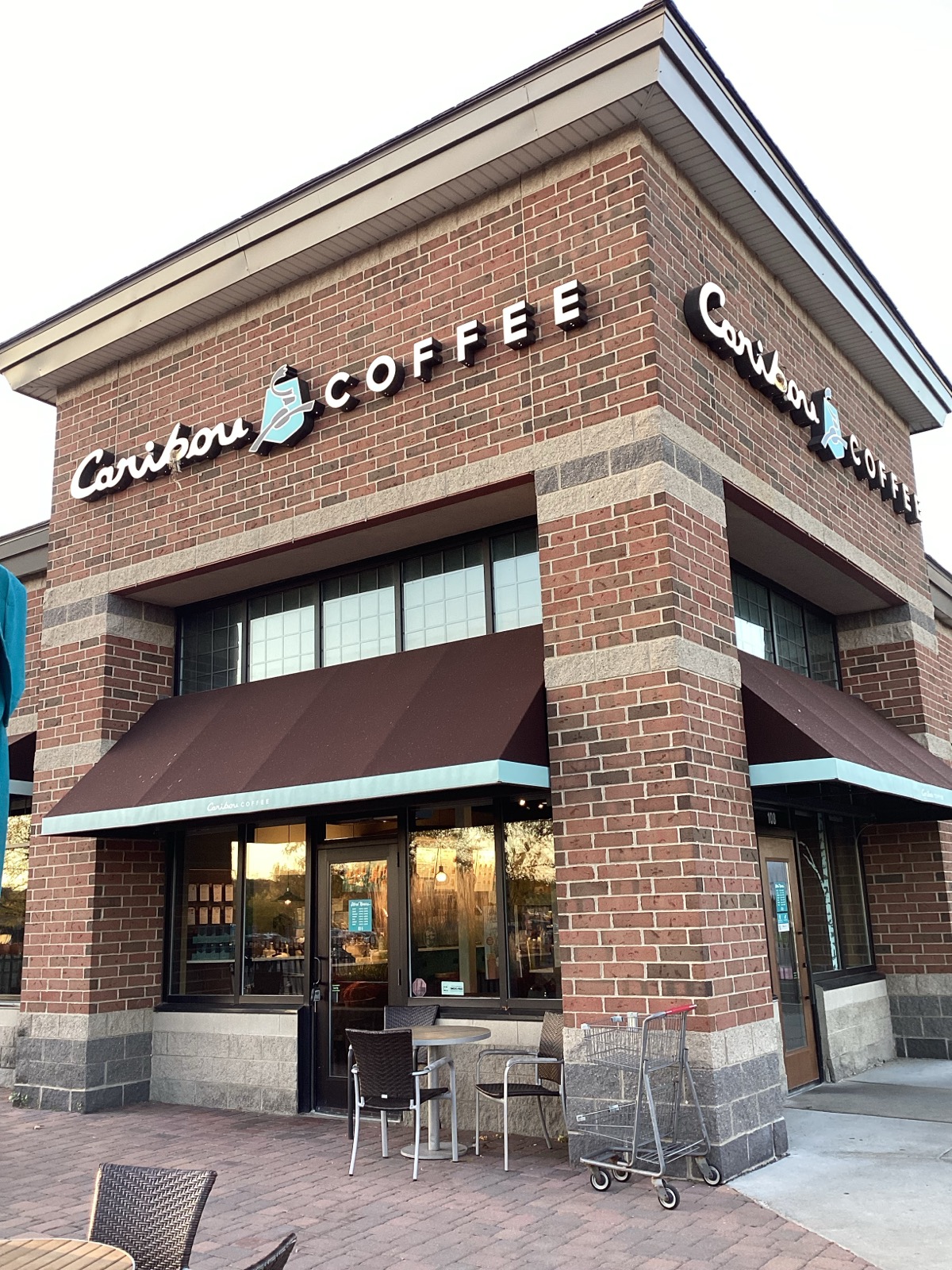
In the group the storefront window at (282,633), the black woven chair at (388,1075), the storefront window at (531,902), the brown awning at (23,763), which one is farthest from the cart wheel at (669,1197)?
the brown awning at (23,763)

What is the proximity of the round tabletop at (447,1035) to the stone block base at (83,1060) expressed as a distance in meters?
3.76

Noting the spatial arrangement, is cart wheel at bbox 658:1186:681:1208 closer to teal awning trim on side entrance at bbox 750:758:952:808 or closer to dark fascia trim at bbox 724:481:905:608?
teal awning trim on side entrance at bbox 750:758:952:808

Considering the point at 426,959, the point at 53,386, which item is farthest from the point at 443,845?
the point at 53,386

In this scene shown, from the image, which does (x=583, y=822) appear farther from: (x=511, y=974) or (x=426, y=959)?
(x=426, y=959)

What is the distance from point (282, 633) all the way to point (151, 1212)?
26.6ft

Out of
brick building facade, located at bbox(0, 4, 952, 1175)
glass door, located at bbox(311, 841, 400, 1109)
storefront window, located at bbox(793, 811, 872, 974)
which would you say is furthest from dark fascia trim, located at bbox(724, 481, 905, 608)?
glass door, located at bbox(311, 841, 400, 1109)

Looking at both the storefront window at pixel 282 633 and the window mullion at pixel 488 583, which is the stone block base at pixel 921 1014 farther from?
the storefront window at pixel 282 633

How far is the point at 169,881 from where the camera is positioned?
38.7ft

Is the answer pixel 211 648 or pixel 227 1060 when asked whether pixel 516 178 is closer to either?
pixel 211 648

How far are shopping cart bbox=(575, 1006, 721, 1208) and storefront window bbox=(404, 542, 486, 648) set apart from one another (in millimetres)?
3946

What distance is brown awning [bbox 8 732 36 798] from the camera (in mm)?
12352

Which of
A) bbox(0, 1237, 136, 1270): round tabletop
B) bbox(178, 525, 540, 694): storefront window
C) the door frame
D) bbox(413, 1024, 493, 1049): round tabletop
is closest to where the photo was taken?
bbox(0, 1237, 136, 1270): round tabletop

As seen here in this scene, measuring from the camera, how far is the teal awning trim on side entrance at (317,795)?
7.81m

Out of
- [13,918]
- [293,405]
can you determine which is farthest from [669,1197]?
[13,918]
